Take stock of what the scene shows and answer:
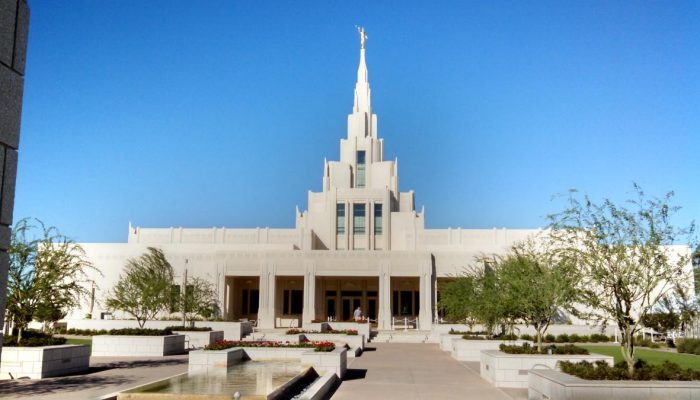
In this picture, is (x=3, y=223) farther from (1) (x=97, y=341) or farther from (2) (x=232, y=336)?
(2) (x=232, y=336)

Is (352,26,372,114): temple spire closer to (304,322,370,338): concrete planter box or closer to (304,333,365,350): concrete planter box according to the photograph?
(304,322,370,338): concrete planter box

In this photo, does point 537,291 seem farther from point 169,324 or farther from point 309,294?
point 309,294

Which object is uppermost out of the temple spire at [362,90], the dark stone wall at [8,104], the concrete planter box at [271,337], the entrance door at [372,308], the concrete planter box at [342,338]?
the temple spire at [362,90]

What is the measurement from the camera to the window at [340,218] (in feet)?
199

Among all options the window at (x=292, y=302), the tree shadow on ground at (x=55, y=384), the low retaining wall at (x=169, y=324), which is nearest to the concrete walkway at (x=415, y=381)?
the tree shadow on ground at (x=55, y=384)

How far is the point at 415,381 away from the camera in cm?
1942

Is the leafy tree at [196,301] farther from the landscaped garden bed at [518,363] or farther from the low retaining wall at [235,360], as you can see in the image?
the landscaped garden bed at [518,363]

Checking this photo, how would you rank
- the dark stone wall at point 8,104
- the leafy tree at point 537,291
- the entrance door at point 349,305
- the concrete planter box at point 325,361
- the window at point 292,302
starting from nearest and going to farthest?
the dark stone wall at point 8,104
the concrete planter box at point 325,361
the leafy tree at point 537,291
the entrance door at point 349,305
the window at point 292,302

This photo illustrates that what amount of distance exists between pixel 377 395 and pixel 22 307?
42.3ft

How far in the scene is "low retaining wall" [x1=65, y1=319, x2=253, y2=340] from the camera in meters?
40.6

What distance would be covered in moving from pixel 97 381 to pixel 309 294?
3561 centimetres

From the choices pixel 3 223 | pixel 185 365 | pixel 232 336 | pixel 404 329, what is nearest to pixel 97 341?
pixel 185 365

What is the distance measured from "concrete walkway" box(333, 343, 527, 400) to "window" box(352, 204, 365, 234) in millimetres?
31954

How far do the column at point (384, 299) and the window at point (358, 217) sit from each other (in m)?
7.65
